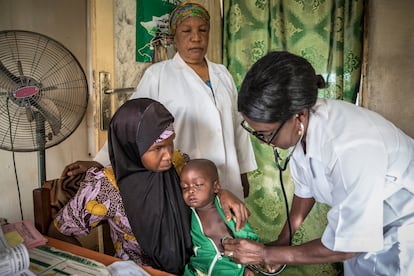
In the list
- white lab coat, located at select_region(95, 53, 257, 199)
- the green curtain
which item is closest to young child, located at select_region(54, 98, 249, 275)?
white lab coat, located at select_region(95, 53, 257, 199)

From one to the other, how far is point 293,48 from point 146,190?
185cm

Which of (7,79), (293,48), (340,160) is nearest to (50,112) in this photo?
(7,79)

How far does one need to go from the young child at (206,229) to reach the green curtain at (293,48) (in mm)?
1444

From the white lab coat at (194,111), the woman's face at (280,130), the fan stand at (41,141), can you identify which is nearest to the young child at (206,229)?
the woman's face at (280,130)

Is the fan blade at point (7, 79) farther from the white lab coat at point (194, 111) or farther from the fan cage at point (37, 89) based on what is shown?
the white lab coat at point (194, 111)

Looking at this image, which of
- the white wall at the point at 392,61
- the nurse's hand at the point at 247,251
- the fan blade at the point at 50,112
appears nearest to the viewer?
the nurse's hand at the point at 247,251

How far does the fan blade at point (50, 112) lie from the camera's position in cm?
162

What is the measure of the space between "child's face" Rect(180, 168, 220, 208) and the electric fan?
2.64ft

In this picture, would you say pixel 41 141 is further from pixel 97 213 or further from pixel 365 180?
pixel 365 180

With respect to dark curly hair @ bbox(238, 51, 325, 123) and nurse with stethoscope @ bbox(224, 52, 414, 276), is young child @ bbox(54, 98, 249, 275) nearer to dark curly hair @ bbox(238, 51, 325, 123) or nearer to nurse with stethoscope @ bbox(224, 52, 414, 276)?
nurse with stethoscope @ bbox(224, 52, 414, 276)

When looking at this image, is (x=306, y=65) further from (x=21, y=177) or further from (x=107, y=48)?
(x=21, y=177)

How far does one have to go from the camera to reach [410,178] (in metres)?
1.04

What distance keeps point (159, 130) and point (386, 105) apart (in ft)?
6.31

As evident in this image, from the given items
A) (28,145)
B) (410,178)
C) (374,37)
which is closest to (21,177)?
(28,145)
